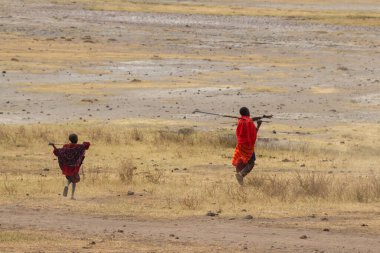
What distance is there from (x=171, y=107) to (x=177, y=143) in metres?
6.48

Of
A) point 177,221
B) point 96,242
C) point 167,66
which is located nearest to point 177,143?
point 177,221

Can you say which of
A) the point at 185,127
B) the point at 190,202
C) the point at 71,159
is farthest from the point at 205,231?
the point at 185,127

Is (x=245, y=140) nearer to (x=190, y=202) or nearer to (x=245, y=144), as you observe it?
(x=245, y=144)

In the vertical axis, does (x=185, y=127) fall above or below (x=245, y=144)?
above

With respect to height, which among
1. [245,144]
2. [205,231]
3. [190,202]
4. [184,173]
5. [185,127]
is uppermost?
[185,127]

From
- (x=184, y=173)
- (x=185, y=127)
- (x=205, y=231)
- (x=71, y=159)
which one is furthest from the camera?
(x=185, y=127)

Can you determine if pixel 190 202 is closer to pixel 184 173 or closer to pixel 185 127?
pixel 184 173

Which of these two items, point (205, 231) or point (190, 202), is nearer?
point (205, 231)

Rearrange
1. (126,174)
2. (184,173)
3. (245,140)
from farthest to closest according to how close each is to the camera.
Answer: (184,173) → (126,174) → (245,140)

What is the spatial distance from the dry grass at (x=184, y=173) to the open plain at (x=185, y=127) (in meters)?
0.05

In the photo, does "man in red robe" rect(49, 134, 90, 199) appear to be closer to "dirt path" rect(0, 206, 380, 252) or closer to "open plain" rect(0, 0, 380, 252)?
"open plain" rect(0, 0, 380, 252)

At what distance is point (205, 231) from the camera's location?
15812mm

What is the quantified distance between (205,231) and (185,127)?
14.9 meters

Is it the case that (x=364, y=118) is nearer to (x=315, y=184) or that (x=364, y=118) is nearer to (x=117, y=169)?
(x=117, y=169)
